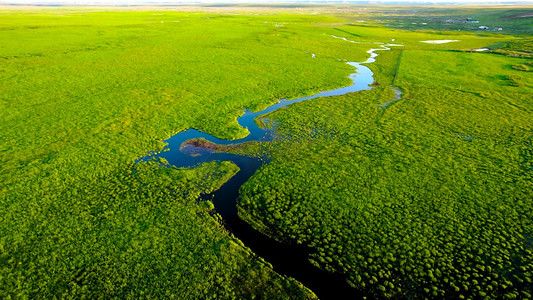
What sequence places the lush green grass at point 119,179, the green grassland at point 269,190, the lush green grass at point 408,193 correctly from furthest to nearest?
the lush green grass at point 408,193
the green grassland at point 269,190
the lush green grass at point 119,179

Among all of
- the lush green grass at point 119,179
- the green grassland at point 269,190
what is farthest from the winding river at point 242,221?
the lush green grass at point 119,179

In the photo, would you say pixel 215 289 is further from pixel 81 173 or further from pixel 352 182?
pixel 81 173

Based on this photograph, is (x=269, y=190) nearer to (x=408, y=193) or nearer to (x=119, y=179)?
(x=408, y=193)

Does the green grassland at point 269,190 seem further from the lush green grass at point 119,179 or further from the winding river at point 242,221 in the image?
the winding river at point 242,221

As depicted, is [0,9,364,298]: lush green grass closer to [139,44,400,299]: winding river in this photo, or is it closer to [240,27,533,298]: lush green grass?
[139,44,400,299]: winding river

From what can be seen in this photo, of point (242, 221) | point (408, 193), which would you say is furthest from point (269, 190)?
point (408, 193)
